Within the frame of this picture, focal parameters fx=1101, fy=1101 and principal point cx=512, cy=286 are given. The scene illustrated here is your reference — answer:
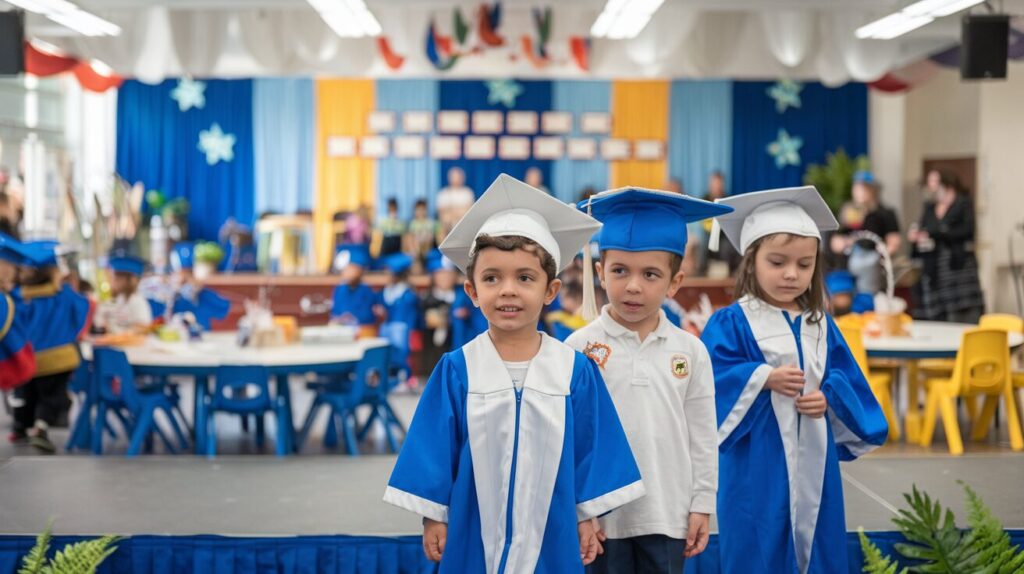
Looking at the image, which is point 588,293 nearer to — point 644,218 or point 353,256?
point 644,218

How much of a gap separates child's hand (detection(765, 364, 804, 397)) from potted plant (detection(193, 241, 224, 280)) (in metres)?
9.98

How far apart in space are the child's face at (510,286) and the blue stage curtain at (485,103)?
12.8 metres

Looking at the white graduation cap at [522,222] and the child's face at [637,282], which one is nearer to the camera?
the white graduation cap at [522,222]

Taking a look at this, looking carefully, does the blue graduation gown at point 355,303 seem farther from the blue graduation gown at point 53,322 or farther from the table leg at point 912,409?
the table leg at point 912,409

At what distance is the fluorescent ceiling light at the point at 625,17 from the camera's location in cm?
748

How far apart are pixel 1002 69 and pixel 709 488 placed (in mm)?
5558

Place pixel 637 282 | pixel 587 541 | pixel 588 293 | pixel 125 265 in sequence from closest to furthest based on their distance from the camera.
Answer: pixel 587 541 → pixel 637 282 → pixel 588 293 → pixel 125 265

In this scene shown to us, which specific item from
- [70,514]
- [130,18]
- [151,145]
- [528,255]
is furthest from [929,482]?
[151,145]

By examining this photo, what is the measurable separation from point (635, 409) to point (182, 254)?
37.9 feet

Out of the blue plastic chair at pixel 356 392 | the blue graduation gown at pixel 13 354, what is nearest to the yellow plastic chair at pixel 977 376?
the blue plastic chair at pixel 356 392

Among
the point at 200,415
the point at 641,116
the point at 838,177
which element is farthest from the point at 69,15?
the point at 838,177

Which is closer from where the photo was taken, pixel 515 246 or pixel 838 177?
pixel 515 246

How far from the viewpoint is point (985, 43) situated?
7105 millimetres

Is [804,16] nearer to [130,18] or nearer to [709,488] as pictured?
[130,18]
